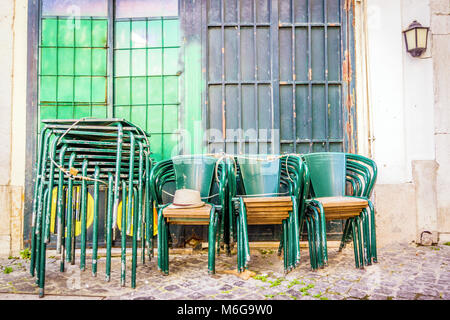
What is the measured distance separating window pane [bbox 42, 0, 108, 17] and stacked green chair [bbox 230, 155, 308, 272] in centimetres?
292

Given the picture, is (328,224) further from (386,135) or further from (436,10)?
(436,10)

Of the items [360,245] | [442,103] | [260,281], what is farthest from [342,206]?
[442,103]

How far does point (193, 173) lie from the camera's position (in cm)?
348

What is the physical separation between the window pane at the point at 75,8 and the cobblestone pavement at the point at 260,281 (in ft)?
10.9

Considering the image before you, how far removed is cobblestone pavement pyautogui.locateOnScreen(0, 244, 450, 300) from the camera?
8.43 ft

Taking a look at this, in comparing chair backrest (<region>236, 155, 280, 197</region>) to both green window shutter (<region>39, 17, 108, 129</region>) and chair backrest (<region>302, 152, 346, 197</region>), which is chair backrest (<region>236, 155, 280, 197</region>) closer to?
chair backrest (<region>302, 152, 346, 197</region>)

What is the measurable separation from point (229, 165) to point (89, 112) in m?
2.32

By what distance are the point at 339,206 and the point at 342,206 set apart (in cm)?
3

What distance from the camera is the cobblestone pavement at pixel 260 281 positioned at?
2568 mm

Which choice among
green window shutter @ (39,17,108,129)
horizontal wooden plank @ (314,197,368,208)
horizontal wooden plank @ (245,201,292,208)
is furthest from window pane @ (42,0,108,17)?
horizontal wooden plank @ (314,197,368,208)

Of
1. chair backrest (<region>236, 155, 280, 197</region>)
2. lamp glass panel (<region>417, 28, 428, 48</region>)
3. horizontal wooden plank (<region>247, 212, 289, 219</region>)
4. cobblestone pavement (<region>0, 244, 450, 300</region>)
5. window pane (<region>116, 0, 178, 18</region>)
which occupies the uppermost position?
window pane (<region>116, 0, 178, 18</region>)

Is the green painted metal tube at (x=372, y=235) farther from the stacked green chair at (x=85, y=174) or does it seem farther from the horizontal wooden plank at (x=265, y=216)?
the stacked green chair at (x=85, y=174)

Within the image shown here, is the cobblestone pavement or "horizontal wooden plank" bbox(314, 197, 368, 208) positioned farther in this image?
"horizontal wooden plank" bbox(314, 197, 368, 208)
